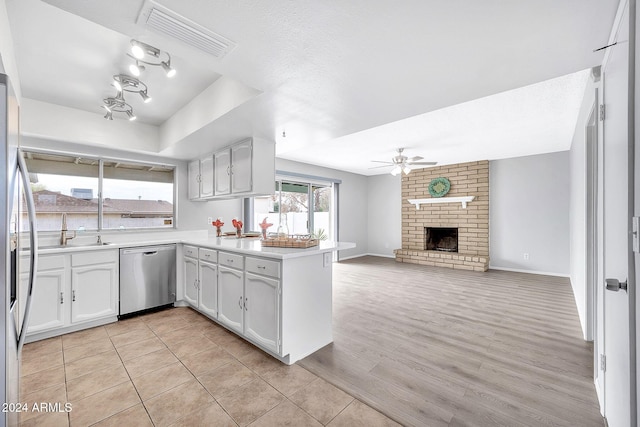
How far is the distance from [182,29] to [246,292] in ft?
6.50

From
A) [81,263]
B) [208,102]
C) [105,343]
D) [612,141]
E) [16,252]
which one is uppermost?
[208,102]

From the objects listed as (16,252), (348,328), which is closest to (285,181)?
(348,328)

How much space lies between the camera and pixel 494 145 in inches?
184

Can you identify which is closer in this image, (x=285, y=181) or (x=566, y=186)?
(x=566, y=186)

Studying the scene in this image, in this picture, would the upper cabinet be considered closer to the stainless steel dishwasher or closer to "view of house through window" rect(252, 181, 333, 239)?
the stainless steel dishwasher

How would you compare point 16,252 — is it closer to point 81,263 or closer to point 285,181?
point 81,263

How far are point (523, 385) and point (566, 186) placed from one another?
4.82 metres

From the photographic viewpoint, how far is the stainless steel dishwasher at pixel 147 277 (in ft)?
10.2

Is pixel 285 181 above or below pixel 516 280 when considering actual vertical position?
above

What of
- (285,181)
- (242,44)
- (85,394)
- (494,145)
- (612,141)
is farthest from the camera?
(285,181)

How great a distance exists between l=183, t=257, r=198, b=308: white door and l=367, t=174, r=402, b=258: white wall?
5.46 m

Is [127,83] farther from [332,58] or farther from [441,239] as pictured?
[441,239]

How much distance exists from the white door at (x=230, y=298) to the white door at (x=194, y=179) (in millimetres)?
1719

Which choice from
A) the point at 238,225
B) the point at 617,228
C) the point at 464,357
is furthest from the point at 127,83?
the point at 464,357
